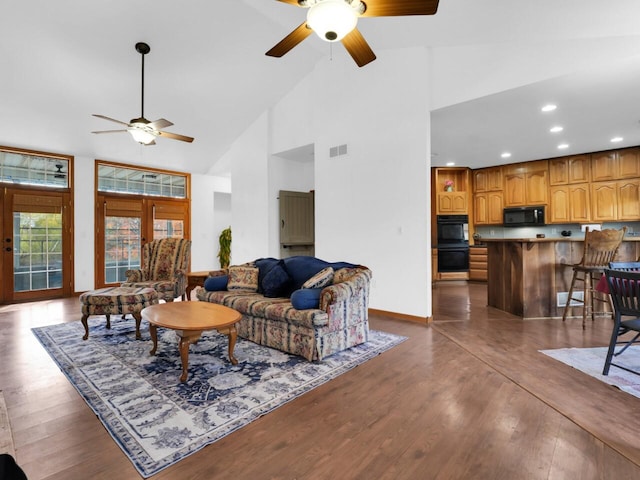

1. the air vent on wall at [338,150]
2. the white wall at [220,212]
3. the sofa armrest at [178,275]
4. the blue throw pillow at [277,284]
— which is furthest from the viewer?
the white wall at [220,212]

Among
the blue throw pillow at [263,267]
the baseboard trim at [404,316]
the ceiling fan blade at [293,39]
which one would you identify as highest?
the ceiling fan blade at [293,39]

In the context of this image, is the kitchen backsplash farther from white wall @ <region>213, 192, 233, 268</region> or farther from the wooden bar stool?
white wall @ <region>213, 192, 233, 268</region>

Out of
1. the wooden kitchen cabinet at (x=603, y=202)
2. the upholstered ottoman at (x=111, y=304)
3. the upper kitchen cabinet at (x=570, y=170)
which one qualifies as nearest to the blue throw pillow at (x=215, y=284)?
the upholstered ottoman at (x=111, y=304)

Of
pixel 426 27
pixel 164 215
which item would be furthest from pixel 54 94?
pixel 426 27

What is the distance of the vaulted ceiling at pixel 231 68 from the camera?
3297 millimetres

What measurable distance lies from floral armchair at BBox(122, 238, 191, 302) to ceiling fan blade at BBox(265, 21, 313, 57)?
11.2ft

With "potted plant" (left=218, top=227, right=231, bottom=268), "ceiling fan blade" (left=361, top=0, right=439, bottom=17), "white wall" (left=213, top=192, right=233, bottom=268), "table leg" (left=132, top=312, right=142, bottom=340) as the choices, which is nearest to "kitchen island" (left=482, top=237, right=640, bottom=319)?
"ceiling fan blade" (left=361, top=0, right=439, bottom=17)

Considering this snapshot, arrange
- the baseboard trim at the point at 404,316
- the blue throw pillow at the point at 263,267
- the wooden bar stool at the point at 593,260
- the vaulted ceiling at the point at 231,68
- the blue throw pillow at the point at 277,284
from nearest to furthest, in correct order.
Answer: the vaulted ceiling at the point at 231,68 → the blue throw pillow at the point at 277,284 → the wooden bar stool at the point at 593,260 → the blue throw pillow at the point at 263,267 → the baseboard trim at the point at 404,316

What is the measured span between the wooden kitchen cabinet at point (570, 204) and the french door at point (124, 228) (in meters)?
8.16

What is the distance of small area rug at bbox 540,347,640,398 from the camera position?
246 centimetres

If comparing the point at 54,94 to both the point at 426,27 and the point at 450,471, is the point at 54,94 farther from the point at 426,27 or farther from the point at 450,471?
the point at 450,471

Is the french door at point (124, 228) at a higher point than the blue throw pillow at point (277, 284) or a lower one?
higher

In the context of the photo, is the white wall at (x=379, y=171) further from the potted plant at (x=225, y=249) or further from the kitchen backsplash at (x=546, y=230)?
the potted plant at (x=225, y=249)

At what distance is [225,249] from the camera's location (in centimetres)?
852
